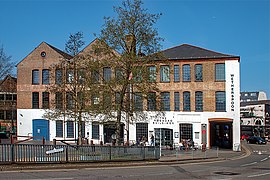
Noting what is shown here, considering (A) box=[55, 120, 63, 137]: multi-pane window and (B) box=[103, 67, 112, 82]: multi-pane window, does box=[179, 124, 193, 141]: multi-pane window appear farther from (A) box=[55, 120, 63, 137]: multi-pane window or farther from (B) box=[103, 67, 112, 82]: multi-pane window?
(A) box=[55, 120, 63, 137]: multi-pane window

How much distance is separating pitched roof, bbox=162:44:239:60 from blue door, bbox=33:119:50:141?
62.4 feet

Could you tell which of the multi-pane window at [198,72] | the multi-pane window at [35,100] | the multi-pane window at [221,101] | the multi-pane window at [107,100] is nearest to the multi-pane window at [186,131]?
the multi-pane window at [221,101]

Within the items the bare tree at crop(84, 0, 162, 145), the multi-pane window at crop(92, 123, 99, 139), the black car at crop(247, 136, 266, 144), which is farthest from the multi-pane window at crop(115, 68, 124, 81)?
the black car at crop(247, 136, 266, 144)

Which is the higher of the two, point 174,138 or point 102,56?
point 102,56

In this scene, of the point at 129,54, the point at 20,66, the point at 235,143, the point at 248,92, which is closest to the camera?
the point at 129,54

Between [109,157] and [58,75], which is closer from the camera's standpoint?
[109,157]

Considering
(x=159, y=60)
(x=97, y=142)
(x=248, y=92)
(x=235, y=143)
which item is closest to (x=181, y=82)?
(x=235, y=143)

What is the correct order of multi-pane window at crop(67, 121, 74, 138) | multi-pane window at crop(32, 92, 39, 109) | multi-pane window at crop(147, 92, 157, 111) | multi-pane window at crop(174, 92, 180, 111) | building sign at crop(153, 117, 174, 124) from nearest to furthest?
multi-pane window at crop(147, 92, 157, 111), building sign at crop(153, 117, 174, 124), multi-pane window at crop(174, 92, 180, 111), multi-pane window at crop(67, 121, 74, 138), multi-pane window at crop(32, 92, 39, 109)

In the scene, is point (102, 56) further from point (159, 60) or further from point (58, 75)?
point (58, 75)

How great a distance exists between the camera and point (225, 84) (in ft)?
144

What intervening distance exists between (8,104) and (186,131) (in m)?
38.2

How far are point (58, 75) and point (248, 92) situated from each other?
116m

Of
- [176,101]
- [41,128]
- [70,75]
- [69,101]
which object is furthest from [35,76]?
[176,101]

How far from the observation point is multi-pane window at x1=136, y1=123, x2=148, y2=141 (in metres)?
46.3
